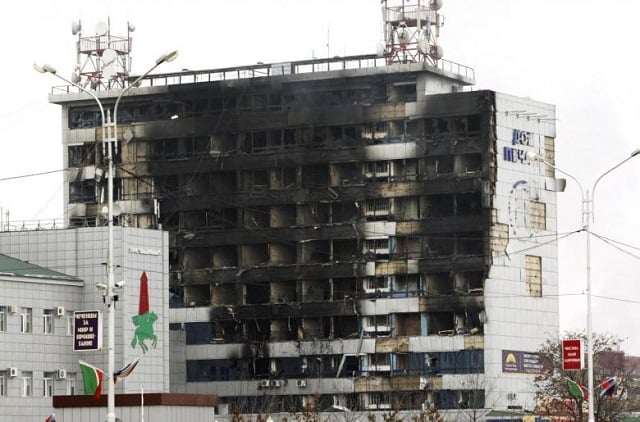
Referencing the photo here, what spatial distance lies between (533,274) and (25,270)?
40044mm

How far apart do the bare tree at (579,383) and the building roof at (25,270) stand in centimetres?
2946

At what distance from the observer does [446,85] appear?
128 meters

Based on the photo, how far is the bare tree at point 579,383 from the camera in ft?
336

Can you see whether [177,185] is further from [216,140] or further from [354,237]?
[354,237]

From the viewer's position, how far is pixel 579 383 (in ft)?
348

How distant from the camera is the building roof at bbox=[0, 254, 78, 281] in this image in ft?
334

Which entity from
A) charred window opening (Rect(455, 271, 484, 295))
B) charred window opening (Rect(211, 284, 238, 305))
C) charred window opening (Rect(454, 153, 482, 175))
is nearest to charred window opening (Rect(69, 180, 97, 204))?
charred window opening (Rect(211, 284, 238, 305))

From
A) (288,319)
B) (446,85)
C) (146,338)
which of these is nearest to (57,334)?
(146,338)

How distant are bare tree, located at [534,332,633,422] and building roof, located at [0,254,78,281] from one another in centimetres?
2946

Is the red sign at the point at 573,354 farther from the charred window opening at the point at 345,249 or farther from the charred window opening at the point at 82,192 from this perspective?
the charred window opening at the point at 82,192

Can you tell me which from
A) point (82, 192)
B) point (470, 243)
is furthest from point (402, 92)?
point (82, 192)

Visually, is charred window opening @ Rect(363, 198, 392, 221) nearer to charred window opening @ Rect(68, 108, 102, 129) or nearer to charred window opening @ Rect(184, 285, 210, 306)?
charred window opening @ Rect(184, 285, 210, 306)

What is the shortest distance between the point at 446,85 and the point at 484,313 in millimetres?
16750

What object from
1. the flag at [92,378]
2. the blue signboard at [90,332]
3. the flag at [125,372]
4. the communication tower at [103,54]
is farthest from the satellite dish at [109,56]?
the blue signboard at [90,332]
